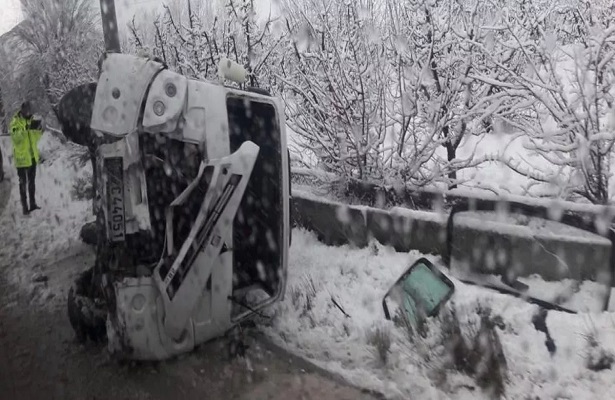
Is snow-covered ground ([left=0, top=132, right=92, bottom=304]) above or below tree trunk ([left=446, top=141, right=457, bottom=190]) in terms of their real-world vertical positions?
below

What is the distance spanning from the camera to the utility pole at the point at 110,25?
29.3ft

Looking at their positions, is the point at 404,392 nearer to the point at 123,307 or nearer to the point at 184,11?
the point at 123,307

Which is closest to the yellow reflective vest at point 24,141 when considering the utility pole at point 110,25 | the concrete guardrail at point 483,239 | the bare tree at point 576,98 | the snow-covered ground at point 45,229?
the snow-covered ground at point 45,229

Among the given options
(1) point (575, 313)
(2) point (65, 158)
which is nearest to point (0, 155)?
(2) point (65, 158)

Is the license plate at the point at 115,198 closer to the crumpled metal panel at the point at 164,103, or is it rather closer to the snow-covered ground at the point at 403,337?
the crumpled metal panel at the point at 164,103

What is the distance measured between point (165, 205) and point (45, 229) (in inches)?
181

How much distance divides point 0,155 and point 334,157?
984cm

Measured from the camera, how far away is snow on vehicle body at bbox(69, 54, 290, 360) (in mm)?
3658

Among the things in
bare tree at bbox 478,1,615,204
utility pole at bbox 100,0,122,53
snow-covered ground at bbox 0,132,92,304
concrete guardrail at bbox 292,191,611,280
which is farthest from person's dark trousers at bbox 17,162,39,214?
bare tree at bbox 478,1,615,204

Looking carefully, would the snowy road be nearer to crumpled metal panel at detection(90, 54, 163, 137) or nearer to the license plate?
the license plate

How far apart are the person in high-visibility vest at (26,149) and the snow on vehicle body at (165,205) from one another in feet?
18.6

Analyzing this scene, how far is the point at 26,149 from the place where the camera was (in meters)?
8.73

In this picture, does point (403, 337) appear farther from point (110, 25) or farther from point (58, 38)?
point (58, 38)

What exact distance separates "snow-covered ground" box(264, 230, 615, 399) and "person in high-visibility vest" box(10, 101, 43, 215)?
5684 millimetres
